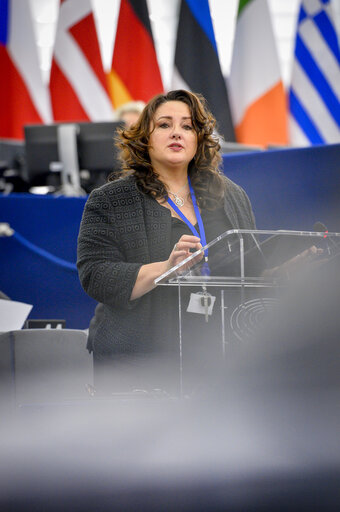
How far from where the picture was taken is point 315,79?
5.53m

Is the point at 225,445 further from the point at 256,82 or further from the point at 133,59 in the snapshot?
the point at 133,59

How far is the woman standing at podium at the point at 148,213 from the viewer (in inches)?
48.0

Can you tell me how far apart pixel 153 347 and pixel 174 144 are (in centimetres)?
40

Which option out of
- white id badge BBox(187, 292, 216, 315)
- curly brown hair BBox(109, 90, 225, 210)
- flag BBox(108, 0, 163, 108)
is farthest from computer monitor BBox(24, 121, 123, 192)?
white id badge BBox(187, 292, 216, 315)

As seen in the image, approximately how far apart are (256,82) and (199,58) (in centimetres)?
55

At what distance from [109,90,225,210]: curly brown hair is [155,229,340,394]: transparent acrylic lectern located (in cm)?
41

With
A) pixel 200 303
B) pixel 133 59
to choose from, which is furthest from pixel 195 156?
pixel 133 59

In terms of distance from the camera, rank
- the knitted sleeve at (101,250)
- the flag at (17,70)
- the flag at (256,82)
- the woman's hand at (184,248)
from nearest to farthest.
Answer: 1. the woman's hand at (184,248)
2. the knitted sleeve at (101,250)
3. the flag at (256,82)
4. the flag at (17,70)

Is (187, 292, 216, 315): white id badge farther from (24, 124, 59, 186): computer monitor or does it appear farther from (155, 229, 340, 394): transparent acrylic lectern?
(24, 124, 59, 186): computer monitor

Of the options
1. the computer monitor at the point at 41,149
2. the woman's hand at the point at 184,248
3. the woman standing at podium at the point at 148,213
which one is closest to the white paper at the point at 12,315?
the woman standing at podium at the point at 148,213

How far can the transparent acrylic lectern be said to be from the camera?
681 millimetres

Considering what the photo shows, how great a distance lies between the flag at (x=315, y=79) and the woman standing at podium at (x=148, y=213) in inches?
171

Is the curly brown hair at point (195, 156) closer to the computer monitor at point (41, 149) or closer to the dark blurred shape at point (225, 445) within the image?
the dark blurred shape at point (225, 445)

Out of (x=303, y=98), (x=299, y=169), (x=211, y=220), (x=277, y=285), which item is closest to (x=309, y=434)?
(x=277, y=285)
